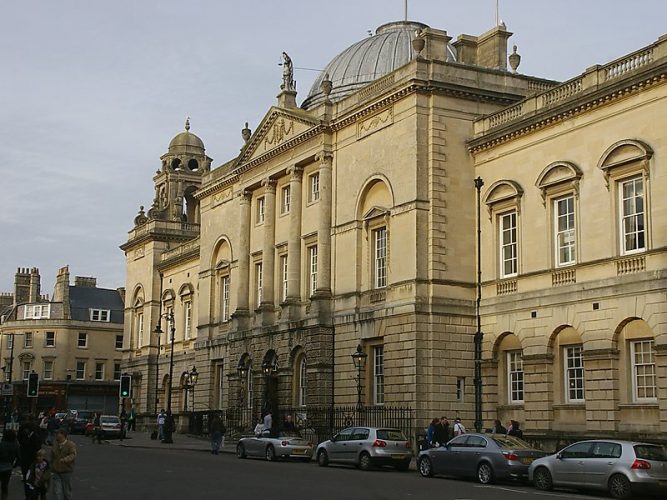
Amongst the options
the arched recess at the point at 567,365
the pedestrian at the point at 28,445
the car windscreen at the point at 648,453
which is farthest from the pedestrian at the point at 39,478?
the arched recess at the point at 567,365

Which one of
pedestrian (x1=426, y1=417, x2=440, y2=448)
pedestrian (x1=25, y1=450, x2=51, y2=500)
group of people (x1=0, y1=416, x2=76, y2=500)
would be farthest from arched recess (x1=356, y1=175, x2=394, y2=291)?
pedestrian (x1=25, y1=450, x2=51, y2=500)

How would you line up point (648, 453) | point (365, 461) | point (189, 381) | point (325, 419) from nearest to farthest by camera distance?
point (648, 453), point (365, 461), point (325, 419), point (189, 381)

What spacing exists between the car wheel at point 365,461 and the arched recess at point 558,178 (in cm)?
1153

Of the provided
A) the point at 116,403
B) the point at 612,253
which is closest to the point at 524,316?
the point at 612,253

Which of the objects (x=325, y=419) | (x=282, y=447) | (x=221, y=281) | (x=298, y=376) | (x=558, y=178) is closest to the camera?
(x=558, y=178)

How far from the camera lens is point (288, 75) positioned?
52344 millimetres

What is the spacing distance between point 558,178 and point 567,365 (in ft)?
21.6

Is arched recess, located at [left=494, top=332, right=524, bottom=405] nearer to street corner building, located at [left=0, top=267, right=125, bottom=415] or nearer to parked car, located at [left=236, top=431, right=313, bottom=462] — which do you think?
parked car, located at [left=236, top=431, right=313, bottom=462]

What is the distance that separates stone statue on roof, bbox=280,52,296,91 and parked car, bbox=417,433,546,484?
27176 mm

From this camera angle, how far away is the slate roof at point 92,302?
3957 inches

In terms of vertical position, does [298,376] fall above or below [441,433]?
above

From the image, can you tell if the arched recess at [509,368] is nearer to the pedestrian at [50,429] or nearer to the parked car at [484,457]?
the parked car at [484,457]

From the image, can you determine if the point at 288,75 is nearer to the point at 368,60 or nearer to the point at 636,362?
the point at 368,60

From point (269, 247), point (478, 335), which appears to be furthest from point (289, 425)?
point (478, 335)
